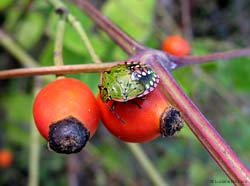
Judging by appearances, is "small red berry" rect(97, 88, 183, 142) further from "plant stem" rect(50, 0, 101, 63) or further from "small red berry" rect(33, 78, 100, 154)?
"plant stem" rect(50, 0, 101, 63)

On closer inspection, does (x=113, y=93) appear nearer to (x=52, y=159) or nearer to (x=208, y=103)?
(x=52, y=159)

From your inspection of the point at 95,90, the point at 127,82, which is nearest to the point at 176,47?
the point at 95,90

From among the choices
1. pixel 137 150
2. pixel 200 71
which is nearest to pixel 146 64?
pixel 137 150

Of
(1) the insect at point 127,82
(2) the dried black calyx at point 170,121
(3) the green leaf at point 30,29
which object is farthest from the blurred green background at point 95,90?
(2) the dried black calyx at point 170,121

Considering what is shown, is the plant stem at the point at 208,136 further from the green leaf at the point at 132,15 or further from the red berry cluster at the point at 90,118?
the green leaf at the point at 132,15

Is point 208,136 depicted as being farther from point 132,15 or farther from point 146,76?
point 132,15

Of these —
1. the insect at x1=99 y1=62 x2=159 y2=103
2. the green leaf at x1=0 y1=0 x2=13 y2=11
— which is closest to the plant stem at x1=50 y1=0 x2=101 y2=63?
the insect at x1=99 y1=62 x2=159 y2=103
